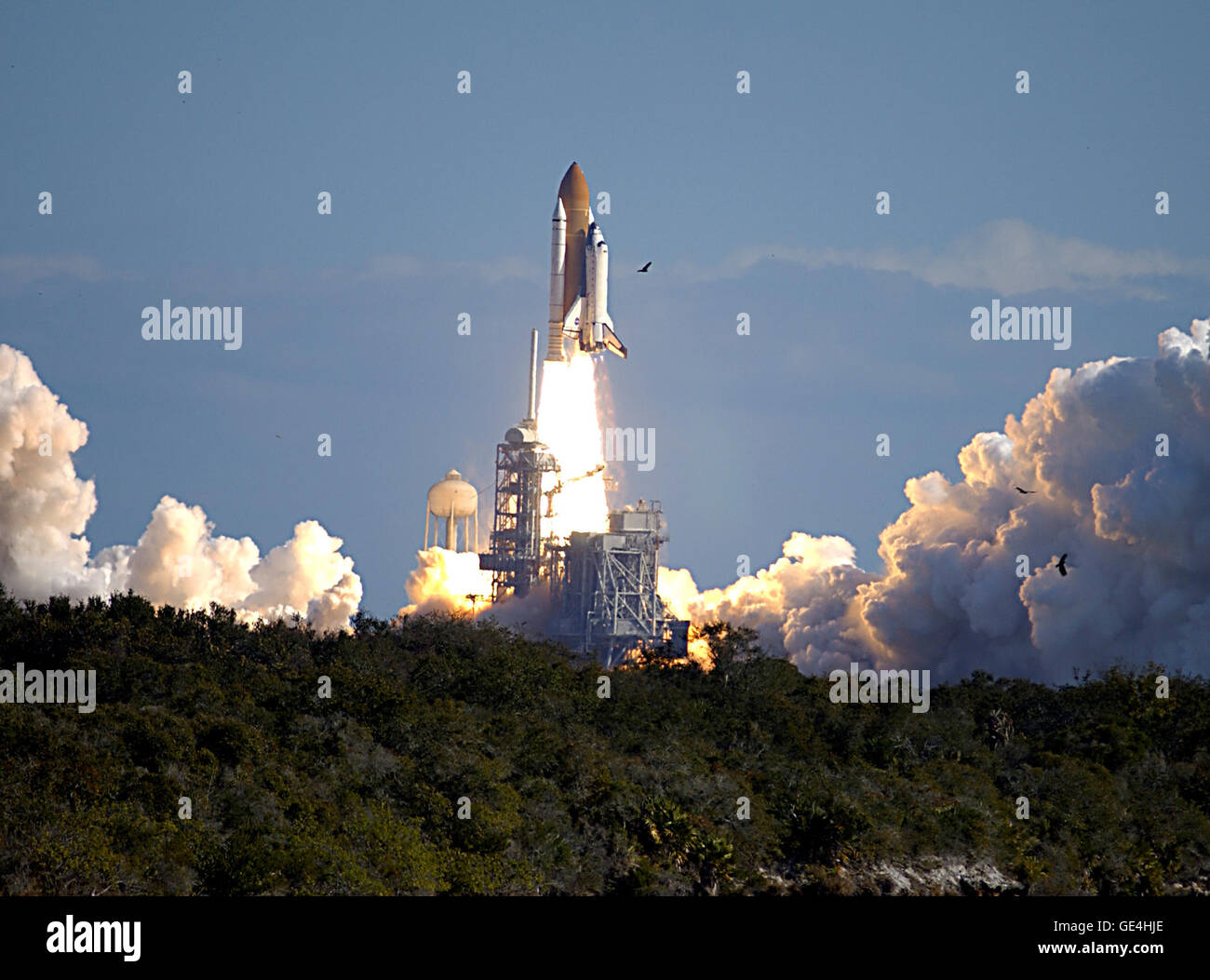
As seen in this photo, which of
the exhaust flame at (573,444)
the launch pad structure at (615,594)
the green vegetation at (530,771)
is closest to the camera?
the green vegetation at (530,771)

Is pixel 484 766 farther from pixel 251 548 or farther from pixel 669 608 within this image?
pixel 251 548

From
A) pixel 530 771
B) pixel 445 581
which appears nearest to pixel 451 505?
pixel 445 581

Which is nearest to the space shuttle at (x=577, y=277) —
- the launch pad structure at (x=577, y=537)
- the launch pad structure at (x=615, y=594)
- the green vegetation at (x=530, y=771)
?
the launch pad structure at (x=577, y=537)

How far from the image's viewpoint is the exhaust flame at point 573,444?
10944 centimetres

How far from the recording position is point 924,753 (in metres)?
62.4

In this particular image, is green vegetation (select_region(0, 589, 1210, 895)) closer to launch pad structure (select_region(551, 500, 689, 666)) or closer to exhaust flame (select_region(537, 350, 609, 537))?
launch pad structure (select_region(551, 500, 689, 666))

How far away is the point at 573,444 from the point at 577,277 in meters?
11.0

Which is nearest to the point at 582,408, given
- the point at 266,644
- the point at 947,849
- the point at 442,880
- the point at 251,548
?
the point at 251,548

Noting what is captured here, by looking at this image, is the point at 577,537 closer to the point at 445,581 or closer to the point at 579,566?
the point at 579,566

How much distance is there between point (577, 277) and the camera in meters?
108

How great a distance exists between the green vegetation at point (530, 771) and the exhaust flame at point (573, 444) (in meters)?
34.6

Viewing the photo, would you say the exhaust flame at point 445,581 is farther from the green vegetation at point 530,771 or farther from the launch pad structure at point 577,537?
the green vegetation at point 530,771
